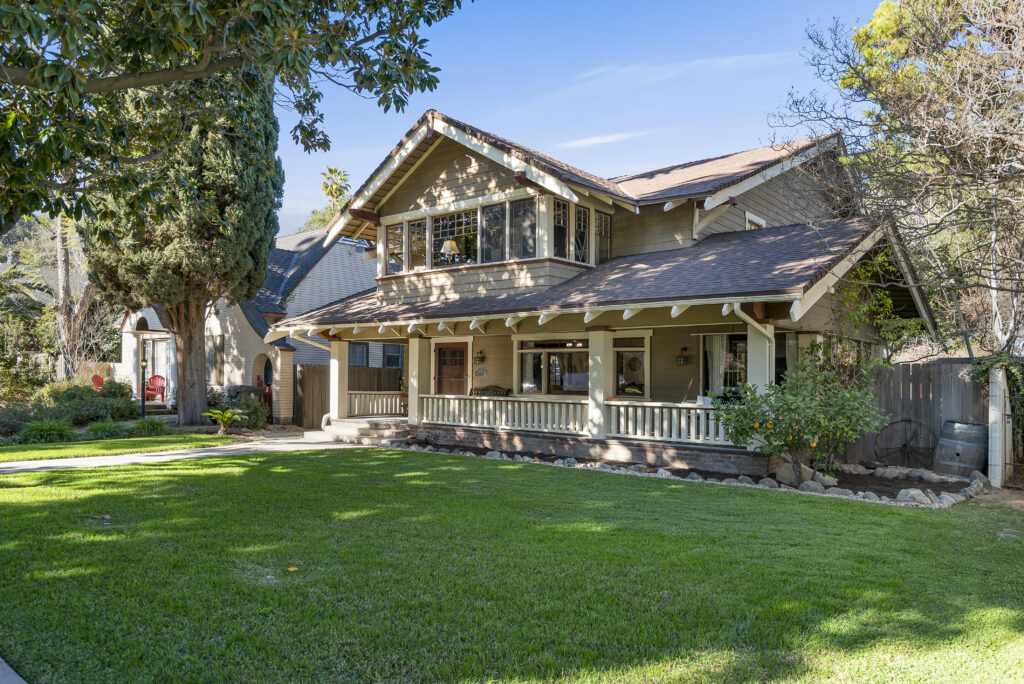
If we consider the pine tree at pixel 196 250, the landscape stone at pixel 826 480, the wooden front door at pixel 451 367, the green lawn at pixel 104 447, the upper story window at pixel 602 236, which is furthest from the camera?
the wooden front door at pixel 451 367

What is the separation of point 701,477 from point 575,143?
28.4m

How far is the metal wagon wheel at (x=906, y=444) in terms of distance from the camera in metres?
11.9

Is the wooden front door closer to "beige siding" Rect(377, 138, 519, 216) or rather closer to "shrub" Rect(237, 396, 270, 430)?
"beige siding" Rect(377, 138, 519, 216)

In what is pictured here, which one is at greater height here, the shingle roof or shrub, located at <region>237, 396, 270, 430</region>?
the shingle roof

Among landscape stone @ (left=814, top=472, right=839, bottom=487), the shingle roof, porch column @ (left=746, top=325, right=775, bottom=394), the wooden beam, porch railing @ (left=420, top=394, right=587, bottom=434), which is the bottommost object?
landscape stone @ (left=814, top=472, right=839, bottom=487)

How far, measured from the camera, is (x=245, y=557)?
5.67 meters

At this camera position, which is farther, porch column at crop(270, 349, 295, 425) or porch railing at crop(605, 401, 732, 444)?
porch column at crop(270, 349, 295, 425)

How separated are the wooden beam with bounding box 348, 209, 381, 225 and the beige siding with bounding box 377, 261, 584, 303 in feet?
5.26

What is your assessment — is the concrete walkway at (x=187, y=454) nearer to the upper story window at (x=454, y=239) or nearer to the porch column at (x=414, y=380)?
the porch column at (x=414, y=380)

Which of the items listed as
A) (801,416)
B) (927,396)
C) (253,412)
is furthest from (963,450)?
(253,412)

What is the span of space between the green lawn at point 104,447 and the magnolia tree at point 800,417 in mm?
11220

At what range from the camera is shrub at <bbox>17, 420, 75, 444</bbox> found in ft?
49.8

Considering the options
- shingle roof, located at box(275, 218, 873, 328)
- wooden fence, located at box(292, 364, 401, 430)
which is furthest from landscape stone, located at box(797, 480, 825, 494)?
wooden fence, located at box(292, 364, 401, 430)

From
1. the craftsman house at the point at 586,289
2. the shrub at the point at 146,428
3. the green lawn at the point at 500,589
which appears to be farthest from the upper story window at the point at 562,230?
the shrub at the point at 146,428
